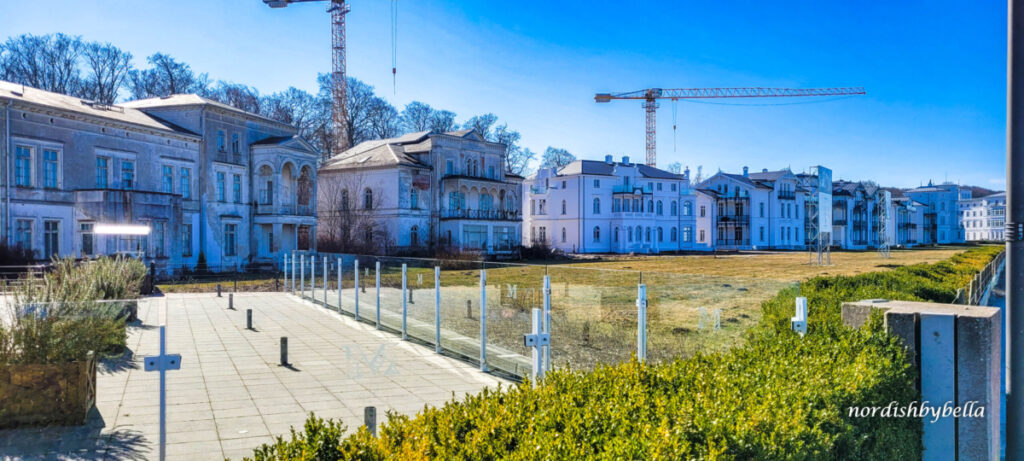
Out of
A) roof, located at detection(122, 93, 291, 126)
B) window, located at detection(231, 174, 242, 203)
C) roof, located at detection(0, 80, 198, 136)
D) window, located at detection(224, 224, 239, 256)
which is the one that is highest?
roof, located at detection(122, 93, 291, 126)

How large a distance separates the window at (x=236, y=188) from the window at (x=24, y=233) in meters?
11.3

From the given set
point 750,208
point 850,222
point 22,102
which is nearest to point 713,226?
point 750,208

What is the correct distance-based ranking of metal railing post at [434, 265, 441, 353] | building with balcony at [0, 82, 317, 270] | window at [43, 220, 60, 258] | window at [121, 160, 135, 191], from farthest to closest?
window at [121, 160, 135, 191] < window at [43, 220, 60, 258] < building with balcony at [0, 82, 317, 270] < metal railing post at [434, 265, 441, 353]

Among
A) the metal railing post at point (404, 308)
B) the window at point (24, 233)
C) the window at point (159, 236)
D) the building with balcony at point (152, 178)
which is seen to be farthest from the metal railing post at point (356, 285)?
the window at point (24, 233)

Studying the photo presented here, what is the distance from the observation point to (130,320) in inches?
409

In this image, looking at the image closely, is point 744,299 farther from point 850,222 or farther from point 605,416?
point 850,222

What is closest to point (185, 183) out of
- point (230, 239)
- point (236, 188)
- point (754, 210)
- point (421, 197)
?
point (236, 188)

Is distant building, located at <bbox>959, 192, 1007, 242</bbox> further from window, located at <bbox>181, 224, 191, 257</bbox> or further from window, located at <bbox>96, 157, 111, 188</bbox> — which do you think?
window, located at <bbox>96, 157, 111, 188</bbox>

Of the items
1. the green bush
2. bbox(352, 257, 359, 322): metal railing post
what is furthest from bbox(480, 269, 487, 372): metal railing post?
bbox(352, 257, 359, 322): metal railing post

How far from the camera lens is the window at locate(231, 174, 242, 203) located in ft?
130

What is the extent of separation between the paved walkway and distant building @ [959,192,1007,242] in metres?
172

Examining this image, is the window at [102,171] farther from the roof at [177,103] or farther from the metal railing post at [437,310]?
the metal railing post at [437,310]

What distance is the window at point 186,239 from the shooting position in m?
36.3

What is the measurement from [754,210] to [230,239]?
202ft
